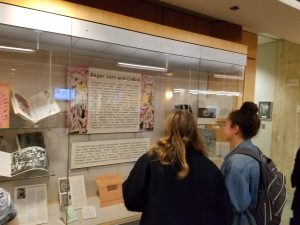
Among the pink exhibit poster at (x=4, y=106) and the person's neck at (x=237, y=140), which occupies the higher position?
the pink exhibit poster at (x=4, y=106)

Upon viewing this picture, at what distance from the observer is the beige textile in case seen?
7.63ft

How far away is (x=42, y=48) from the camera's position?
6.44 ft

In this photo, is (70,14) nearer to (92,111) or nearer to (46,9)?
(46,9)

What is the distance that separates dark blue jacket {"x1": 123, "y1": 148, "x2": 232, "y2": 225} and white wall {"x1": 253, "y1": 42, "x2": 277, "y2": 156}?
14.1 feet

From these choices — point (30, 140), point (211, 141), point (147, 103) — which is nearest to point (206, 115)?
point (211, 141)

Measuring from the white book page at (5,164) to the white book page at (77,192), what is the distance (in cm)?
49

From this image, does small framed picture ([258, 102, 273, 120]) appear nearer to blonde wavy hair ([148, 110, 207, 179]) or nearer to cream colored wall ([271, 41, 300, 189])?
cream colored wall ([271, 41, 300, 189])

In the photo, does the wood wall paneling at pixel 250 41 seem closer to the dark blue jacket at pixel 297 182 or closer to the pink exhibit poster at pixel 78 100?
the dark blue jacket at pixel 297 182

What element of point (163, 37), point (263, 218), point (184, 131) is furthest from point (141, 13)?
point (263, 218)

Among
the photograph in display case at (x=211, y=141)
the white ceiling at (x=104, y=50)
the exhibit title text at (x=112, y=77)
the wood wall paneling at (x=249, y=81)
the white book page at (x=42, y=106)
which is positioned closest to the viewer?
the white ceiling at (x=104, y=50)

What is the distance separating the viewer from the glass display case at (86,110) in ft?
6.33

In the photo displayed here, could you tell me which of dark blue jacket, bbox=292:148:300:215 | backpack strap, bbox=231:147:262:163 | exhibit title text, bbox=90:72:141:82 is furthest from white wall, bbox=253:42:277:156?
backpack strap, bbox=231:147:262:163

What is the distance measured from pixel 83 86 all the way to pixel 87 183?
0.76 meters

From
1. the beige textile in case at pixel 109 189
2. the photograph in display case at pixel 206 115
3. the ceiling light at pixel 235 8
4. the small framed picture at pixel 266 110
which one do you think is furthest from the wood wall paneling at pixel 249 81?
the small framed picture at pixel 266 110
